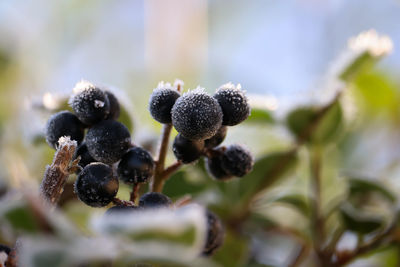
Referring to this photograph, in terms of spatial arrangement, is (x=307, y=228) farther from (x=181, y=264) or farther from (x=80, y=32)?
(x=80, y=32)

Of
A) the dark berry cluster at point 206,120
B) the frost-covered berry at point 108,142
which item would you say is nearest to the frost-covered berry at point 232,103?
the dark berry cluster at point 206,120

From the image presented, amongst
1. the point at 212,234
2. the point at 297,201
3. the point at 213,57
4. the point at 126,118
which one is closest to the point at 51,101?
the point at 126,118

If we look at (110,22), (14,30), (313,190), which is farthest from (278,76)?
(313,190)

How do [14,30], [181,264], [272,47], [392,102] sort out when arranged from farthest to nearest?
[272,47] → [14,30] → [392,102] → [181,264]

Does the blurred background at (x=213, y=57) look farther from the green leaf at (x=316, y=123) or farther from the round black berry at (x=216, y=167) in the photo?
the round black berry at (x=216, y=167)

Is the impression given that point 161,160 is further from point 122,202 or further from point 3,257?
point 3,257

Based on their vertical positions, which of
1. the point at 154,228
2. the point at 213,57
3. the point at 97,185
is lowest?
the point at 154,228

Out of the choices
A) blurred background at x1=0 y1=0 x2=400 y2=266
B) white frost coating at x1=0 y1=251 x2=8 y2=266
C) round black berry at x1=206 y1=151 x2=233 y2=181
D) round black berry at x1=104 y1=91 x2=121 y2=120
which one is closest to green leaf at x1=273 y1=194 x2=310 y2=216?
blurred background at x1=0 y1=0 x2=400 y2=266
